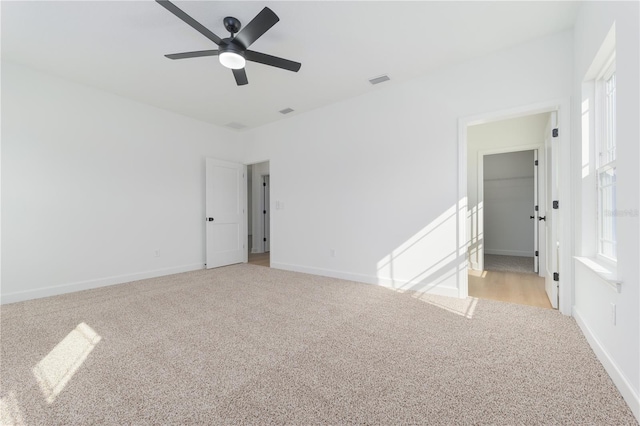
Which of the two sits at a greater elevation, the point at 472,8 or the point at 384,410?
the point at 472,8

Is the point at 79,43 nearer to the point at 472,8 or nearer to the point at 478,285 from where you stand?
the point at 472,8

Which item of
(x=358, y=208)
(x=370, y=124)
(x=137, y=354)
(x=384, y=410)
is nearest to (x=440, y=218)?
(x=358, y=208)

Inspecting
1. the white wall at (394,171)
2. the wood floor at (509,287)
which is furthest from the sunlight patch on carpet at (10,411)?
the wood floor at (509,287)

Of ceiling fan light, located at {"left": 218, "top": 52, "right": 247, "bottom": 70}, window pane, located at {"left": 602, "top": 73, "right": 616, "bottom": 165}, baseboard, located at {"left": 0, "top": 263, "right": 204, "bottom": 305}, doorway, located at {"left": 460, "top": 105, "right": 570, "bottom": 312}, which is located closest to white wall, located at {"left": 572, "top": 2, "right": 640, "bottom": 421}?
window pane, located at {"left": 602, "top": 73, "right": 616, "bottom": 165}

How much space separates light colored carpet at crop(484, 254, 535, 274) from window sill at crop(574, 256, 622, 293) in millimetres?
2614

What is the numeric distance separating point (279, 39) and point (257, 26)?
0.68 meters

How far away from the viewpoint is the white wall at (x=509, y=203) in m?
6.13

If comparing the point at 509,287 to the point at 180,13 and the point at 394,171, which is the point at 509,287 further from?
the point at 180,13

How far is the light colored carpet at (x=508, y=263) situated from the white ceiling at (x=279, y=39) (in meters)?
3.52

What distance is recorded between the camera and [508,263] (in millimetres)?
5238

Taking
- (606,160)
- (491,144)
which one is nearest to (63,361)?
(606,160)

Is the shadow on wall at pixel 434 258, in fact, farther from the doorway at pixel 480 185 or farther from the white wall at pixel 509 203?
the white wall at pixel 509 203

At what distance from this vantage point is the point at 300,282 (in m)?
3.97

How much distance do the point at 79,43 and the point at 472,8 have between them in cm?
375
